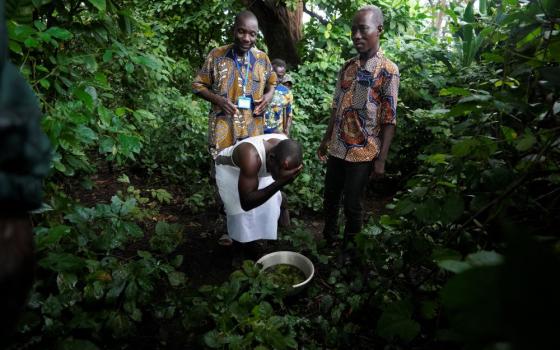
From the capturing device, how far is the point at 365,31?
2795mm

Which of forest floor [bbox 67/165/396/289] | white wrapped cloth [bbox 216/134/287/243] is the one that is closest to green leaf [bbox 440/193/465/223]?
white wrapped cloth [bbox 216/134/287/243]

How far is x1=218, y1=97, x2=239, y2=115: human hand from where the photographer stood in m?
3.19

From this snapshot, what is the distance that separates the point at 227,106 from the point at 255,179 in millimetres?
871

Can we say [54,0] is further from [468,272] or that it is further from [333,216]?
[333,216]

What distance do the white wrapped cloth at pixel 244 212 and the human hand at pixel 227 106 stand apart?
1.33ft

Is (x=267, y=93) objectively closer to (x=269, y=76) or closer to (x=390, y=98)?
(x=269, y=76)

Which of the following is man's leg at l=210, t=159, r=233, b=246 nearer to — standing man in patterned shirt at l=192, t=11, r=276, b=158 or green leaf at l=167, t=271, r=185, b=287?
standing man in patterned shirt at l=192, t=11, r=276, b=158

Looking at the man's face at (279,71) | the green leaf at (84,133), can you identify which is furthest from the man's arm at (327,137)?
the green leaf at (84,133)

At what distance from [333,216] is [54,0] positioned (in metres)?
2.49

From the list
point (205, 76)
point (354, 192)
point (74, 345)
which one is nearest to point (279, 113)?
point (205, 76)

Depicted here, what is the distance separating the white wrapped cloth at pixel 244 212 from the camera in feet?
9.39

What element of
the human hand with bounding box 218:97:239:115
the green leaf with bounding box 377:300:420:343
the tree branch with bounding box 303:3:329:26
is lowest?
the green leaf with bounding box 377:300:420:343

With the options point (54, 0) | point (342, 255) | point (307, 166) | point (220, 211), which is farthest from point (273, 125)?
point (54, 0)

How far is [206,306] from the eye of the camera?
1.92 m
